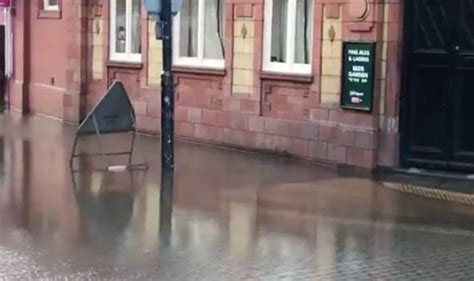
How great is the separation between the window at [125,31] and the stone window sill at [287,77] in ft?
12.4

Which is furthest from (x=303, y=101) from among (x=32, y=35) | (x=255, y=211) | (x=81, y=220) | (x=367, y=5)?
(x=32, y=35)

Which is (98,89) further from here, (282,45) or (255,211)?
(255,211)

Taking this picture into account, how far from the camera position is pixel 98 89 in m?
20.0

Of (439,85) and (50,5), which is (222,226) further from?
(50,5)

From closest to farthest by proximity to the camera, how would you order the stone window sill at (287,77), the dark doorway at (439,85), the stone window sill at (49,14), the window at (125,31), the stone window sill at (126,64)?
Answer: the dark doorway at (439,85) → the stone window sill at (287,77) → the stone window sill at (126,64) → the window at (125,31) → the stone window sill at (49,14)

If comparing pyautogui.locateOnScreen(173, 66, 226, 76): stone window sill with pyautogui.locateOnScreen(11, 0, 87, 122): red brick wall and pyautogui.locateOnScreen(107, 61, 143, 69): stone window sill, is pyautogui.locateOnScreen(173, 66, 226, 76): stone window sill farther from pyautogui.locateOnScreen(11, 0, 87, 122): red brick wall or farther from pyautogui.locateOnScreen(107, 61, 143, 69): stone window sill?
pyautogui.locateOnScreen(11, 0, 87, 122): red brick wall

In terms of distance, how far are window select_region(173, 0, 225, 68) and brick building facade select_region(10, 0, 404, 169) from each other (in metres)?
0.02

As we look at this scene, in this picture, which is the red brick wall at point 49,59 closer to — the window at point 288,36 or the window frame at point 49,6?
the window frame at point 49,6

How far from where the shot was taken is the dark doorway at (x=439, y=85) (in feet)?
44.4

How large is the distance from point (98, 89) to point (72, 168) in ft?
20.2

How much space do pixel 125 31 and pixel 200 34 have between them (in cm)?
233

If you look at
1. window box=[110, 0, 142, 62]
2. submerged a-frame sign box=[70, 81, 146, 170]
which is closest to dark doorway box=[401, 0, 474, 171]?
submerged a-frame sign box=[70, 81, 146, 170]

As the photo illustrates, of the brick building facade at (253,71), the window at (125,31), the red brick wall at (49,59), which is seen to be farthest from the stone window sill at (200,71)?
the red brick wall at (49,59)

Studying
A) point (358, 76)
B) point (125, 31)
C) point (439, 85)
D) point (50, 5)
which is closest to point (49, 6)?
point (50, 5)
